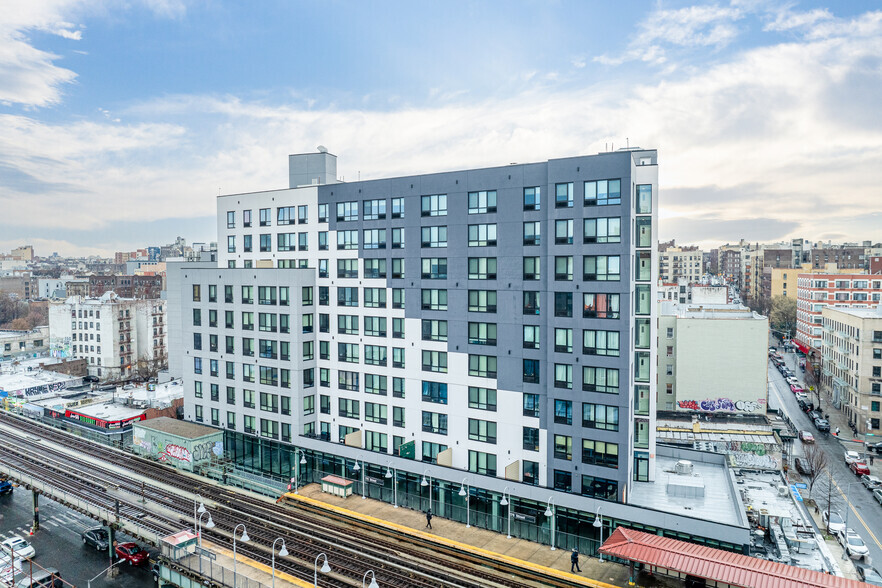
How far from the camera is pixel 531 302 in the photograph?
4744 cm

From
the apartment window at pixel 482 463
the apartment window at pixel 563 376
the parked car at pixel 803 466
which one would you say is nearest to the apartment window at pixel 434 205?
the apartment window at pixel 563 376

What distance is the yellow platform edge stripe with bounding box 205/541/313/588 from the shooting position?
3892cm

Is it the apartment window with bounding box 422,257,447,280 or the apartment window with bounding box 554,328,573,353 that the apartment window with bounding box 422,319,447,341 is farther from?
the apartment window with bounding box 554,328,573,353

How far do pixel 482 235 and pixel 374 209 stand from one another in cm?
1220

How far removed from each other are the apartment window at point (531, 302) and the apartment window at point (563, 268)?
250 cm

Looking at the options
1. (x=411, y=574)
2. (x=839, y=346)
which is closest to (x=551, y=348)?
(x=411, y=574)

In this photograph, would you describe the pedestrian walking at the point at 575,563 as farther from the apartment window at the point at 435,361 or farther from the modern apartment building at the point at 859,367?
the modern apartment building at the point at 859,367

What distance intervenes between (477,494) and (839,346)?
76028mm

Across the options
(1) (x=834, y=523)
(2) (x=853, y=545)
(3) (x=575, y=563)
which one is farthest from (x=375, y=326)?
(1) (x=834, y=523)

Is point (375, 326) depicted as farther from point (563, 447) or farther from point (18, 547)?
point (18, 547)

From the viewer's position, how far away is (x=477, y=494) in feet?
162

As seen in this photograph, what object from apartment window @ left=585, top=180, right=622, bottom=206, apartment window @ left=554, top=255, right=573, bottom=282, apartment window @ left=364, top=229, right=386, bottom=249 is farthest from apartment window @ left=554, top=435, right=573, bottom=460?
apartment window @ left=364, top=229, right=386, bottom=249

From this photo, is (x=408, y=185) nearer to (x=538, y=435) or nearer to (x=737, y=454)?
(x=538, y=435)

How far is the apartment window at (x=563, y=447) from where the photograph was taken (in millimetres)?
45344
